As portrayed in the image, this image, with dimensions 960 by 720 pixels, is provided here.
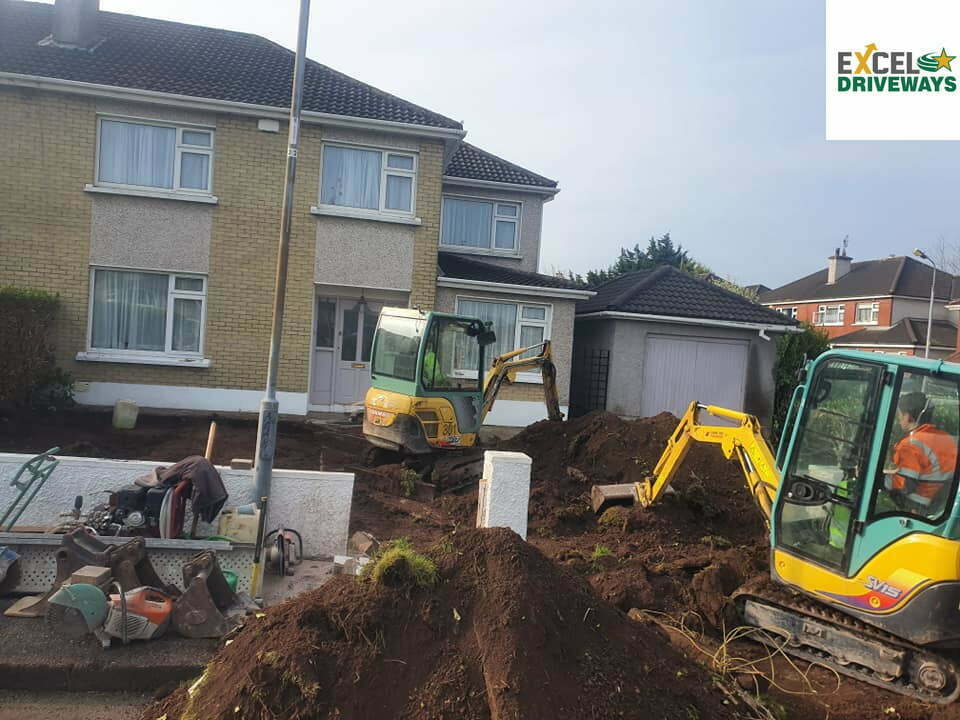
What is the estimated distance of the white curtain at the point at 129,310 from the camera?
14.5 metres

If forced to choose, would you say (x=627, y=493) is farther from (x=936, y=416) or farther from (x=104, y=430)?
(x=104, y=430)

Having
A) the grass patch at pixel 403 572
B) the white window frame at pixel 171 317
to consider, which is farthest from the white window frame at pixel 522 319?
the grass patch at pixel 403 572

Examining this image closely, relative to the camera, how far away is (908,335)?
1703 inches


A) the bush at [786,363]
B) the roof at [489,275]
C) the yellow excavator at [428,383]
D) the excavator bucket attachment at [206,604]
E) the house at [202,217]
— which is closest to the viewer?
the excavator bucket attachment at [206,604]

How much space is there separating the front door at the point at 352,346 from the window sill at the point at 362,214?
177 centimetres

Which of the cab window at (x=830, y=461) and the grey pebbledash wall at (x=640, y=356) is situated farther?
the grey pebbledash wall at (x=640, y=356)

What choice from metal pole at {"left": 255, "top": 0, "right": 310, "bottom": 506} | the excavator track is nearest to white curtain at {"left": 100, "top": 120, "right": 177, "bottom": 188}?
metal pole at {"left": 255, "top": 0, "right": 310, "bottom": 506}

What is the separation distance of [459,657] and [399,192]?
12168 millimetres

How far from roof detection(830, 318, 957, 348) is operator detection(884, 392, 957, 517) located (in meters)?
39.6

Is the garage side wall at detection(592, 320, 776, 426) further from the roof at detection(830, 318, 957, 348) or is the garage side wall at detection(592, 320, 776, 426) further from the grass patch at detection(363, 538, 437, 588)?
the roof at detection(830, 318, 957, 348)

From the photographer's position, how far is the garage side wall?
1725cm

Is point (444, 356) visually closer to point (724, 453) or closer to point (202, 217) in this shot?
point (724, 453)

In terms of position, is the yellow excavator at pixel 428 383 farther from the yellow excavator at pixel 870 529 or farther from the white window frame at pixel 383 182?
the yellow excavator at pixel 870 529

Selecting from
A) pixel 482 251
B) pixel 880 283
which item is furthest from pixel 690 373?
pixel 880 283
